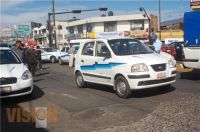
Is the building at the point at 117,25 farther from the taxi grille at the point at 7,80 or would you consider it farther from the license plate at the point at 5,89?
the license plate at the point at 5,89

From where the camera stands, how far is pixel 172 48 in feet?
107

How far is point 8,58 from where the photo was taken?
12.1 m

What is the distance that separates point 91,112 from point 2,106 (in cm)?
268

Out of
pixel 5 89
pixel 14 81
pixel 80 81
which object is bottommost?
pixel 80 81

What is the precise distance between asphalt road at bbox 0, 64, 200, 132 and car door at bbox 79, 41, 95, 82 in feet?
1.59

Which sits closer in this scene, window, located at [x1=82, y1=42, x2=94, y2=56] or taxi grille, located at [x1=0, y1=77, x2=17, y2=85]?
taxi grille, located at [x1=0, y1=77, x2=17, y2=85]

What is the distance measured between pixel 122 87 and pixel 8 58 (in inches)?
147

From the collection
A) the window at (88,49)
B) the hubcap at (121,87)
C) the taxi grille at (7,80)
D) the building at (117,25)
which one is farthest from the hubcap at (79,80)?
the building at (117,25)

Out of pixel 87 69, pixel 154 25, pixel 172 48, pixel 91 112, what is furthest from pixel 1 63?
pixel 154 25

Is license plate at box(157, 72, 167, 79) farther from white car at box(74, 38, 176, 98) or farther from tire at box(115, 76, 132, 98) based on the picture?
tire at box(115, 76, 132, 98)

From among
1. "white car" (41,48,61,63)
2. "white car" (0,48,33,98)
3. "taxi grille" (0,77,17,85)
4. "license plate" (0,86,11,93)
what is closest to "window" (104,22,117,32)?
"white car" (41,48,61,63)

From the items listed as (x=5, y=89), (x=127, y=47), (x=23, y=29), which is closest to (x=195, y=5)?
(x=127, y=47)

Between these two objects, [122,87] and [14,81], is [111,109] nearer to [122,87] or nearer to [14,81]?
[122,87]

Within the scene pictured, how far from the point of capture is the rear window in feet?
39.1
